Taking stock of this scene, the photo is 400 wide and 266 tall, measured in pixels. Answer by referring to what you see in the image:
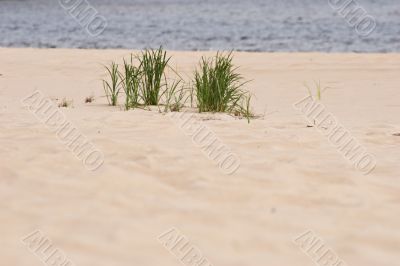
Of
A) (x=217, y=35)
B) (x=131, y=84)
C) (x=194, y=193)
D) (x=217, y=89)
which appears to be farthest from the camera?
(x=217, y=35)

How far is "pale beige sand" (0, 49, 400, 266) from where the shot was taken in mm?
4102

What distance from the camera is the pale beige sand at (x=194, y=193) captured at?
410 centimetres

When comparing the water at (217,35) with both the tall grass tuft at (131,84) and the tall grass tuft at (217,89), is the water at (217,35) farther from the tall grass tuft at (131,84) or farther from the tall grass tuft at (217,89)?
the tall grass tuft at (217,89)

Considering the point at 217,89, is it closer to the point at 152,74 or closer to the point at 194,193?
the point at 152,74

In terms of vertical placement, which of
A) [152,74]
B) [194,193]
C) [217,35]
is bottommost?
[194,193]

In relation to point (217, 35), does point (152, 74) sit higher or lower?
lower

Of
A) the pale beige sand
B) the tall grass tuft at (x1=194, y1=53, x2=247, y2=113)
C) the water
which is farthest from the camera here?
the water

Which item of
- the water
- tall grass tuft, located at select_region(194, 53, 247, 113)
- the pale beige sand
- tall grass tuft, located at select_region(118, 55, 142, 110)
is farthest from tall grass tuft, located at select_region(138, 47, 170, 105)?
the water

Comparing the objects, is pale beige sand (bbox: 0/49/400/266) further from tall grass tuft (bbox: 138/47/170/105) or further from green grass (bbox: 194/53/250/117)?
tall grass tuft (bbox: 138/47/170/105)

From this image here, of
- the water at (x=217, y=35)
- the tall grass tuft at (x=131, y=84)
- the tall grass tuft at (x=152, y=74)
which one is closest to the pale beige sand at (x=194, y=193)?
the tall grass tuft at (x=131, y=84)

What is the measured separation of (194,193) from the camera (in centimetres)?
495

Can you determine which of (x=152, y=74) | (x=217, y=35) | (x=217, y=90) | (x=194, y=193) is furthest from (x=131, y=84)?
(x=217, y=35)

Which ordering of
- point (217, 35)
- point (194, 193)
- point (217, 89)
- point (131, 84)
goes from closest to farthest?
point (194, 193)
point (217, 89)
point (131, 84)
point (217, 35)

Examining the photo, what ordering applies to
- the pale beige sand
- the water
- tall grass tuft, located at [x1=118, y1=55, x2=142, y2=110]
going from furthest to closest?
the water → tall grass tuft, located at [x1=118, y1=55, x2=142, y2=110] → the pale beige sand
